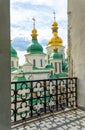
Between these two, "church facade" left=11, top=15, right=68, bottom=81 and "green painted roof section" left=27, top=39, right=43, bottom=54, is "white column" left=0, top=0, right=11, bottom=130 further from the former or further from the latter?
"green painted roof section" left=27, top=39, right=43, bottom=54

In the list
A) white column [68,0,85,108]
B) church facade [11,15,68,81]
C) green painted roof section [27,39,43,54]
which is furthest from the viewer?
green painted roof section [27,39,43,54]

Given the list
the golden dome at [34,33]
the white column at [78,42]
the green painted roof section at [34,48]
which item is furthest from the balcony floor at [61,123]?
the golden dome at [34,33]

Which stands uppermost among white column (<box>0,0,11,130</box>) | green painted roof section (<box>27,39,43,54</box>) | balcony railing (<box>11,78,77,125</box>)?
green painted roof section (<box>27,39,43,54</box>)

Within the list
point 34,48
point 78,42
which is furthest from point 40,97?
point 34,48

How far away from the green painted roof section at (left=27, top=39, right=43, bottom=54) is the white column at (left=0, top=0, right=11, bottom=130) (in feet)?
45.6

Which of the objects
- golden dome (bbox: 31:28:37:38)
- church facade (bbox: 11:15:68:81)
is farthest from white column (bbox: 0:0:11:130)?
golden dome (bbox: 31:28:37:38)

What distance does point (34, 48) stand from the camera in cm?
1562

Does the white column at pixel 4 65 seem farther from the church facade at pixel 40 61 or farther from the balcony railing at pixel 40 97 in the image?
the church facade at pixel 40 61

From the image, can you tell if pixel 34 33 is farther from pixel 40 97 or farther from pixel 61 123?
pixel 61 123

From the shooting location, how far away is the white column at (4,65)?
1.57 metres

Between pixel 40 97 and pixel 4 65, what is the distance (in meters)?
1.74

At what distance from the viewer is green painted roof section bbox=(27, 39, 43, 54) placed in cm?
1551

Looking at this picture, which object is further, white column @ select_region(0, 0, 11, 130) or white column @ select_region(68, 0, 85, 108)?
white column @ select_region(68, 0, 85, 108)

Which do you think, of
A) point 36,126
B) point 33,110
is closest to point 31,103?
point 33,110
